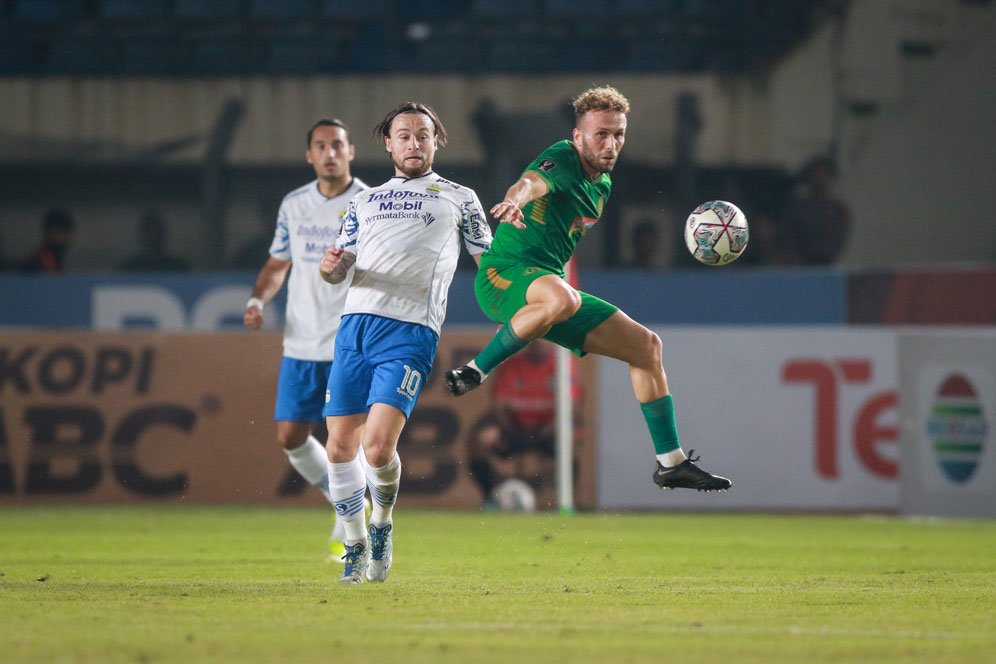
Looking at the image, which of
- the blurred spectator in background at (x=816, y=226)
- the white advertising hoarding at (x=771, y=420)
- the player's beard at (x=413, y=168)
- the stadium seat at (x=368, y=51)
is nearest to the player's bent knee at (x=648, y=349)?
the player's beard at (x=413, y=168)

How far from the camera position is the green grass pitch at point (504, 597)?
518 cm

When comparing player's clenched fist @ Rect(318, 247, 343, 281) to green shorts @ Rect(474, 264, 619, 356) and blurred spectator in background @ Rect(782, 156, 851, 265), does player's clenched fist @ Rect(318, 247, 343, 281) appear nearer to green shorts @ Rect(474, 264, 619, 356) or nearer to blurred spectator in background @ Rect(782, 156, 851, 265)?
green shorts @ Rect(474, 264, 619, 356)

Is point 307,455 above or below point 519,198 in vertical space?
below

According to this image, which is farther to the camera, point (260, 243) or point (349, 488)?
point (260, 243)

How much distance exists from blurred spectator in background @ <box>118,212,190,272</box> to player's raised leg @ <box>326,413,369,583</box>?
32.5 feet

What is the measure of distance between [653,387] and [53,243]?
11.2m

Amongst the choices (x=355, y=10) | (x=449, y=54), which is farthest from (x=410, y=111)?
(x=355, y=10)

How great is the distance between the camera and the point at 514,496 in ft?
47.6

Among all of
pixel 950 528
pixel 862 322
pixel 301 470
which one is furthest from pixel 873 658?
pixel 862 322

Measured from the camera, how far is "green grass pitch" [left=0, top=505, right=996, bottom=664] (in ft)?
17.0

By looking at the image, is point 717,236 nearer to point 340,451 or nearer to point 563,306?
point 563,306

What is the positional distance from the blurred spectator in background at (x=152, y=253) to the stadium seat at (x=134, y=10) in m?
2.93

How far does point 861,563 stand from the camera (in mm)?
9102

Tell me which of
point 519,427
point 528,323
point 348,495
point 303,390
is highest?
point 528,323
